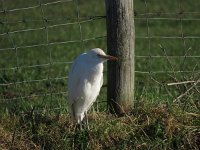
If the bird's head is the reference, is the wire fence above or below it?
below

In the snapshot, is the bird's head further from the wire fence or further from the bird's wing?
the wire fence

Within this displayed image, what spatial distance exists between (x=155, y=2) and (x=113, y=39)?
11.2m

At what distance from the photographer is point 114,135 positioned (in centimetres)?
608

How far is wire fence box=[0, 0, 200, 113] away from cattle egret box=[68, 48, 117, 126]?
694mm

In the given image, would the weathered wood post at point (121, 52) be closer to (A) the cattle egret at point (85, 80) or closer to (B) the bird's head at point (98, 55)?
(A) the cattle egret at point (85, 80)

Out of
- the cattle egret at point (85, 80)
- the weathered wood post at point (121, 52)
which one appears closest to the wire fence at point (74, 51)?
the weathered wood post at point (121, 52)

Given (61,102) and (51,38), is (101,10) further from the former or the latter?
(61,102)

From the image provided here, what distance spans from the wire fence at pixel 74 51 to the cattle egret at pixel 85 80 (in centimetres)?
69

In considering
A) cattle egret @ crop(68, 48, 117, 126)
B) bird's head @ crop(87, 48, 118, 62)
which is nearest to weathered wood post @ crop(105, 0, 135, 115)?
cattle egret @ crop(68, 48, 117, 126)

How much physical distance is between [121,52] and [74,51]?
5.47 m

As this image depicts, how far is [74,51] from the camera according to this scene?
1195 cm

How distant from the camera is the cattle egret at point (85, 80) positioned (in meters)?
6.18

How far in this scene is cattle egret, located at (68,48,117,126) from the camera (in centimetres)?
618

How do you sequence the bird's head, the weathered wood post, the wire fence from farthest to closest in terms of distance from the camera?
the wire fence < the weathered wood post < the bird's head
